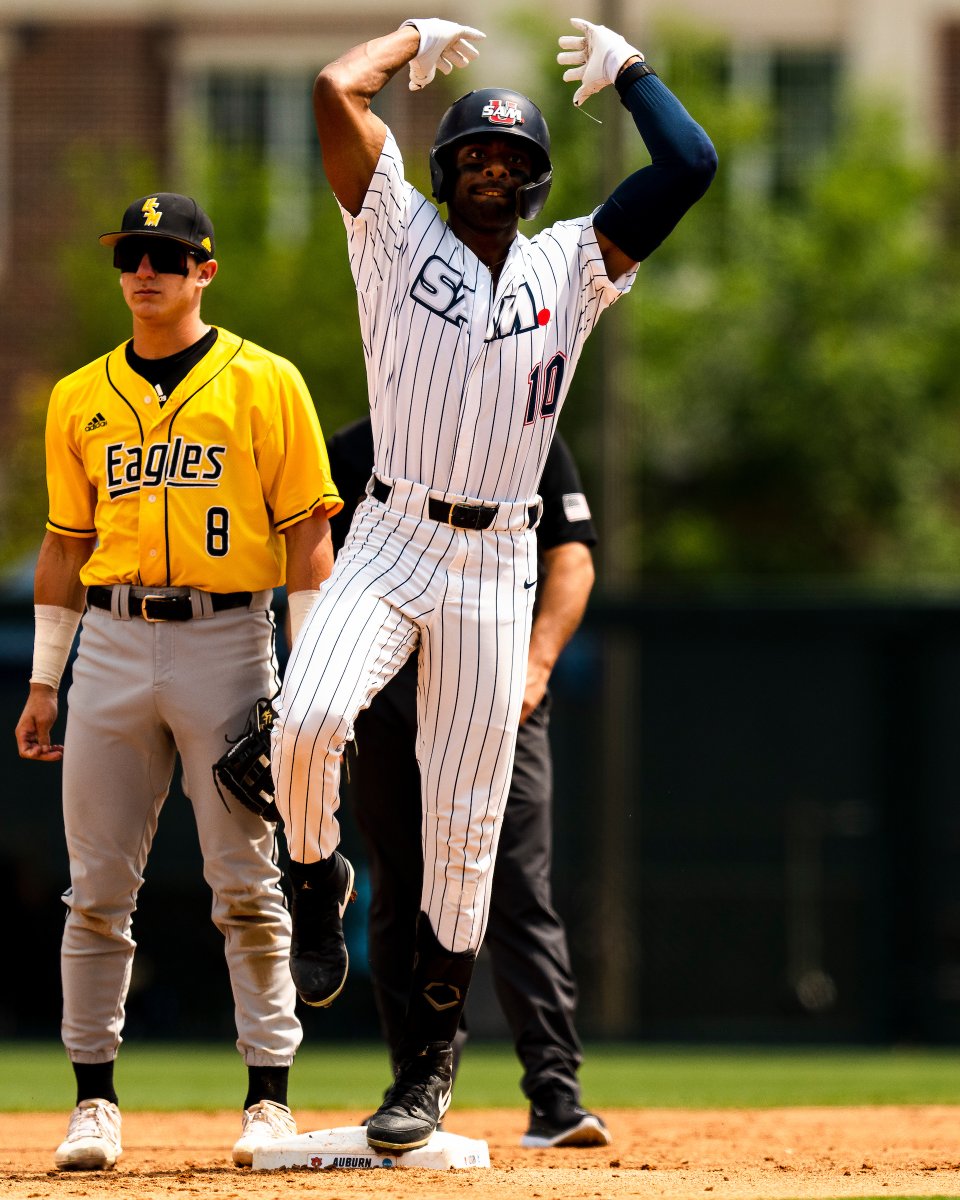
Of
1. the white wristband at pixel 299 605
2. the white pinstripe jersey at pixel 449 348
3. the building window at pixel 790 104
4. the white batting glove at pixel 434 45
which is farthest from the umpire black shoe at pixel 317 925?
the building window at pixel 790 104

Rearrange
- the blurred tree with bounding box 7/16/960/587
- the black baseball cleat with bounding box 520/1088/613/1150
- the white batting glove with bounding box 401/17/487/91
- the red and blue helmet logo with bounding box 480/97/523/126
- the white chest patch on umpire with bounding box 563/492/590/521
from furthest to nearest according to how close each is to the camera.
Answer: the blurred tree with bounding box 7/16/960/587
the white chest patch on umpire with bounding box 563/492/590/521
the black baseball cleat with bounding box 520/1088/613/1150
the white batting glove with bounding box 401/17/487/91
the red and blue helmet logo with bounding box 480/97/523/126

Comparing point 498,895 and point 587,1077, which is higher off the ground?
point 498,895

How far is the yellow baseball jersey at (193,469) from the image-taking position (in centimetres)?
464

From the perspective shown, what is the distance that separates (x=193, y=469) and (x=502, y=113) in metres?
1.06

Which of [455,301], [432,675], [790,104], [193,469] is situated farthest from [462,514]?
[790,104]

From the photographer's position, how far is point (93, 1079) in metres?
4.75

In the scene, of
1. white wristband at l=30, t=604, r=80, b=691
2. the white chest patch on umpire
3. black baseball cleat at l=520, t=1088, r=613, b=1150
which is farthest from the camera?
the white chest patch on umpire

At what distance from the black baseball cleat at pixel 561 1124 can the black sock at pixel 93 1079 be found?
1.18m

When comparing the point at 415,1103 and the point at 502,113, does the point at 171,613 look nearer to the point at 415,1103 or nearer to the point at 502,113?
the point at 415,1103

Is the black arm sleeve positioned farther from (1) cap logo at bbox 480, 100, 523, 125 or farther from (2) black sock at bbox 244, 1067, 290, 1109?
(2) black sock at bbox 244, 1067, 290, 1109

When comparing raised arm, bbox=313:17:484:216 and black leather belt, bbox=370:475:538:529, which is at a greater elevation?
raised arm, bbox=313:17:484:216

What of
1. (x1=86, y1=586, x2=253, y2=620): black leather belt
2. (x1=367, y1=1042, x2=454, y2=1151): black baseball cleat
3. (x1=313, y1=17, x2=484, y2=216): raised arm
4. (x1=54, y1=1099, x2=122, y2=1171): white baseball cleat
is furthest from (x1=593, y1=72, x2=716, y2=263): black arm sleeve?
(x1=54, y1=1099, x2=122, y2=1171): white baseball cleat

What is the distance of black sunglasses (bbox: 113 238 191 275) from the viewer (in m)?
4.69

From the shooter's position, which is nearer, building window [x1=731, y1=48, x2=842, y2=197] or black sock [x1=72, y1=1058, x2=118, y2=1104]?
black sock [x1=72, y1=1058, x2=118, y2=1104]
